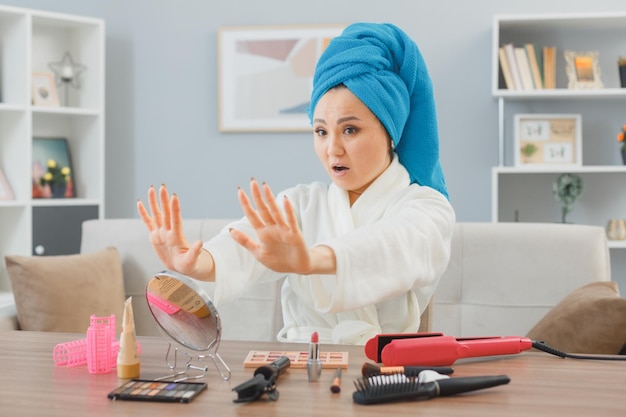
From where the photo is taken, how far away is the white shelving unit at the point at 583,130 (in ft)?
12.0

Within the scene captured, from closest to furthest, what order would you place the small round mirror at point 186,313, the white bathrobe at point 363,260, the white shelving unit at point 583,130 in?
1. the small round mirror at point 186,313
2. the white bathrobe at point 363,260
3. the white shelving unit at point 583,130

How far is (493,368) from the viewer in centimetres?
111

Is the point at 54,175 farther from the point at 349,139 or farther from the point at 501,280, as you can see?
the point at 349,139

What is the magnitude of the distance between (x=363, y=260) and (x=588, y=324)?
0.82 meters

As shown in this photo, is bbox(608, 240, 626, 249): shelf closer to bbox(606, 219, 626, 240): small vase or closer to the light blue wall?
bbox(606, 219, 626, 240): small vase

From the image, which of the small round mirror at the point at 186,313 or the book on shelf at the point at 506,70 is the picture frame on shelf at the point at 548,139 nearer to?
the book on shelf at the point at 506,70

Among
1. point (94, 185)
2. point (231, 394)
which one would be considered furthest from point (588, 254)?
point (94, 185)

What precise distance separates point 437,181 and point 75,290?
1.41m

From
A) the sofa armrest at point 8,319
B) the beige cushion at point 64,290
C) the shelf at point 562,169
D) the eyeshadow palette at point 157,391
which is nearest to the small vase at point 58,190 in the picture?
the beige cushion at point 64,290

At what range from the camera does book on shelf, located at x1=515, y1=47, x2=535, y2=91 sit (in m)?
3.51

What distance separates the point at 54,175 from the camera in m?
3.82

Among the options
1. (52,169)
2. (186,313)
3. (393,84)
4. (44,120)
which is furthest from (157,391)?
(44,120)

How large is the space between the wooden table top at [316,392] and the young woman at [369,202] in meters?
0.15

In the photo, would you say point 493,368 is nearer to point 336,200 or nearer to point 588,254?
point 336,200
